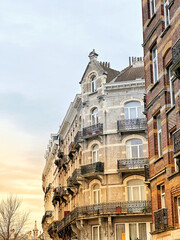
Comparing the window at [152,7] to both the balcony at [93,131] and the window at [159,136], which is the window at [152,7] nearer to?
the window at [159,136]

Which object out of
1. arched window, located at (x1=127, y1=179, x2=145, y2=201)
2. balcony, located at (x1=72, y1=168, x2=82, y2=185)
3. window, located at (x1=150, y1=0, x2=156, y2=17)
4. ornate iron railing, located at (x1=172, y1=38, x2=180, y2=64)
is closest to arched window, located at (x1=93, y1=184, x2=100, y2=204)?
balcony, located at (x1=72, y1=168, x2=82, y2=185)

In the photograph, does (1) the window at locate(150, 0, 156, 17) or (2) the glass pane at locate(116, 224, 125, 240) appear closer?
(1) the window at locate(150, 0, 156, 17)

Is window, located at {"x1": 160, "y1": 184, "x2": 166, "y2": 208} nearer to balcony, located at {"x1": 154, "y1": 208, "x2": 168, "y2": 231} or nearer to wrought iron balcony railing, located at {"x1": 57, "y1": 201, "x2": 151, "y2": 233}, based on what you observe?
balcony, located at {"x1": 154, "y1": 208, "x2": 168, "y2": 231}

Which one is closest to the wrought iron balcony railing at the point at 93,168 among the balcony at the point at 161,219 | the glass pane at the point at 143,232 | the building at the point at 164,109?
the glass pane at the point at 143,232

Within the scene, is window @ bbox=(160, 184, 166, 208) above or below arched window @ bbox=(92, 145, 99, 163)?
below

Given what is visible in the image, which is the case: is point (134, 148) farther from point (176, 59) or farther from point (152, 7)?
point (176, 59)

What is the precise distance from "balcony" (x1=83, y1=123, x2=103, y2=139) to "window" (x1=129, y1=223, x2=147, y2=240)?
839 cm

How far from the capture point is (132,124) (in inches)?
1505

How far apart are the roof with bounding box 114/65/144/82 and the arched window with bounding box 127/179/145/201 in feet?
31.3

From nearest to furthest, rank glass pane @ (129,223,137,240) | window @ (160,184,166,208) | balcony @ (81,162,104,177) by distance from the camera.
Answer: window @ (160,184,166,208) → glass pane @ (129,223,137,240) → balcony @ (81,162,104,177)

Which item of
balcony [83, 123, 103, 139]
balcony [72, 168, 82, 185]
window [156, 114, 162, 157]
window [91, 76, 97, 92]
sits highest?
window [91, 76, 97, 92]

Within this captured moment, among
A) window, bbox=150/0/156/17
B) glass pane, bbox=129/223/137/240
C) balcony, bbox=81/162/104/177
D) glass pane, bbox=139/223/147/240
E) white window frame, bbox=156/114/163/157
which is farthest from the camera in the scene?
balcony, bbox=81/162/104/177

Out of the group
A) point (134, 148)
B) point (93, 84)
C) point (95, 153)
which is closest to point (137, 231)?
point (134, 148)

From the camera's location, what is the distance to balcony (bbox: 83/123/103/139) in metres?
39.4
